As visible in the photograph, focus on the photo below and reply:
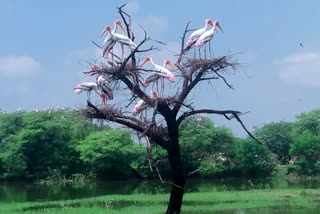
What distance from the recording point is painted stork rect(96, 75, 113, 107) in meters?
12.6

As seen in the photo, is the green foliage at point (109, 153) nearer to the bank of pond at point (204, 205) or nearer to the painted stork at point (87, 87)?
the bank of pond at point (204, 205)

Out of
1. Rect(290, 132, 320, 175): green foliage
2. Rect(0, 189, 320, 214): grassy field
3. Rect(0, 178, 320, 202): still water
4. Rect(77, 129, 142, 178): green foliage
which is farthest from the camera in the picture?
Rect(77, 129, 142, 178): green foliage

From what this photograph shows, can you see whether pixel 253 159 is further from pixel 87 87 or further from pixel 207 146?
pixel 87 87

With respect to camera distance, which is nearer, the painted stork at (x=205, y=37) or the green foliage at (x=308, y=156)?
the painted stork at (x=205, y=37)

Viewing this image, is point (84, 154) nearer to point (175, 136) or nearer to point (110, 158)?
point (110, 158)

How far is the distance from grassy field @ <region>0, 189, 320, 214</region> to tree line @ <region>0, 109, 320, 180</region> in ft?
81.8

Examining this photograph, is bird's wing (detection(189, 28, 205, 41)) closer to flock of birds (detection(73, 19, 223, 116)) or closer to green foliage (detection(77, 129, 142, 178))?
flock of birds (detection(73, 19, 223, 116))

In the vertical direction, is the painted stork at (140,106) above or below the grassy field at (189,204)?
above

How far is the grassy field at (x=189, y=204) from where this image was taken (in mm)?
22109

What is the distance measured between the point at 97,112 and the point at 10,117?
4905 centimetres

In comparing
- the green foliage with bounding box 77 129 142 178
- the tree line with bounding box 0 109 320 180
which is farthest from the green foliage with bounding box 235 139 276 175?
the green foliage with bounding box 77 129 142 178

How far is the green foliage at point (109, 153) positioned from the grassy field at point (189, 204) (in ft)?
85.1

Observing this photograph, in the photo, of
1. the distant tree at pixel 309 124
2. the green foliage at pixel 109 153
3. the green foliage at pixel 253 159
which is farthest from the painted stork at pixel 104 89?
the distant tree at pixel 309 124

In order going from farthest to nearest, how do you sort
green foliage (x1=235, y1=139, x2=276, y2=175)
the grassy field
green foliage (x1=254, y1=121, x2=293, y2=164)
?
green foliage (x1=254, y1=121, x2=293, y2=164), green foliage (x1=235, y1=139, x2=276, y2=175), the grassy field
